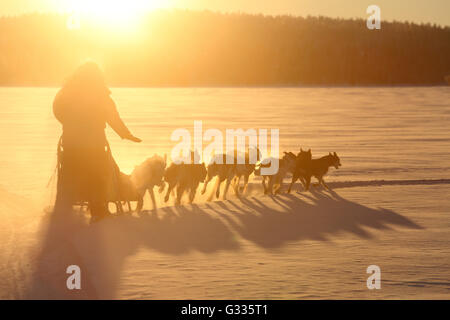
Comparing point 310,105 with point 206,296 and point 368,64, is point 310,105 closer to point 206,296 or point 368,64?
point 206,296

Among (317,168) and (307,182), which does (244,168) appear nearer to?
(307,182)

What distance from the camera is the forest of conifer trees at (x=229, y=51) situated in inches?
4077

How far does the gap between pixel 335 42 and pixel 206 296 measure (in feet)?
403

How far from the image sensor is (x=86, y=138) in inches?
403

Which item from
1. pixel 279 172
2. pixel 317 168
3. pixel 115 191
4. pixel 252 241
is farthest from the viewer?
pixel 317 168

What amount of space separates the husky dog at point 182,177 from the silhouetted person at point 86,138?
71.5 inches

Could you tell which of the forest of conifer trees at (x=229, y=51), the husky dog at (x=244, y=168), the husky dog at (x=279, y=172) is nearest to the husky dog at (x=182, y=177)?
the husky dog at (x=244, y=168)

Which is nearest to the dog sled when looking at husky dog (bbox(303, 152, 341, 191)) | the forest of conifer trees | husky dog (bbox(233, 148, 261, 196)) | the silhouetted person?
the silhouetted person

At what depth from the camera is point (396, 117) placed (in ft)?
110

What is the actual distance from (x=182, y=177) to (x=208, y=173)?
2.25 ft

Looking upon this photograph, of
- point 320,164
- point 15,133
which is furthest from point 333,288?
point 15,133

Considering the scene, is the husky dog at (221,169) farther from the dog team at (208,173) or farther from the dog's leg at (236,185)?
the dog's leg at (236,185)

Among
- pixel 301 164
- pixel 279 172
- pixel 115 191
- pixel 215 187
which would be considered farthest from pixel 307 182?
pixel 115 191

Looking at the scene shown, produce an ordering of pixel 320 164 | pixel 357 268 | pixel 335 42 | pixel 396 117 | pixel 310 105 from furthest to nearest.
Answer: pixel 335 42 → pixel 310 105 → pixel 396 117 → pixel 320 164 → pixel 357 268
